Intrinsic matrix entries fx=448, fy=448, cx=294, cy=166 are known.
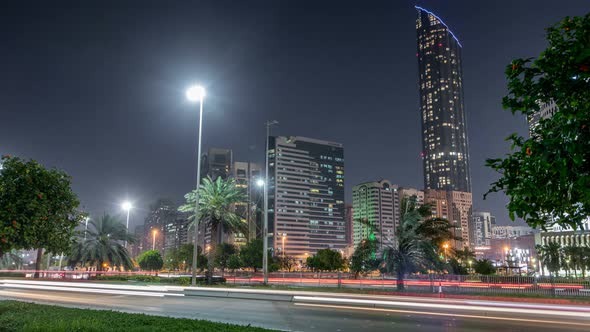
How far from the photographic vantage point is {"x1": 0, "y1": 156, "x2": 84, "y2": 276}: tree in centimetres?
1625

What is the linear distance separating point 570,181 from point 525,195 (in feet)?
1.74

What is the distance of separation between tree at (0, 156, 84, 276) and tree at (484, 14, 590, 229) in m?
16.3

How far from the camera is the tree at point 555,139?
5.25 meters

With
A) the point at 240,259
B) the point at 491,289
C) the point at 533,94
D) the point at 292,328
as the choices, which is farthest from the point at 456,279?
the point at 240,259

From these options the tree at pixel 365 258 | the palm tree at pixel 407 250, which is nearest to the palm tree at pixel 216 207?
A: the tree at pixel 365 258

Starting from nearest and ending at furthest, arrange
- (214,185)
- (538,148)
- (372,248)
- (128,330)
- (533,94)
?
(538,148), (533,94), (128,330), (372,248), (214,185)

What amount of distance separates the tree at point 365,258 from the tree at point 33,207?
1797 cm

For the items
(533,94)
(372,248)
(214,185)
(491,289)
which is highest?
(214,185)

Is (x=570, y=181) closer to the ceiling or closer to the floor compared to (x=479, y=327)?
closer to the ceiling

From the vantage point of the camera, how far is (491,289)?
30812 millimetres

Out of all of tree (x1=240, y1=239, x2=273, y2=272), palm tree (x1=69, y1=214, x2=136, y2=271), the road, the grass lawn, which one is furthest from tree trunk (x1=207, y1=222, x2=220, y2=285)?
tree (x1=240, y1=239, x2=273, y2=272)

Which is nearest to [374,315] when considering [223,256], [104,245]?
[104,245]

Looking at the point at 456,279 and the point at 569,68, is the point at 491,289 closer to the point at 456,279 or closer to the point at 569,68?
the point at 456,279

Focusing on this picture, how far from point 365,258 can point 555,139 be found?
2556 centimetres
